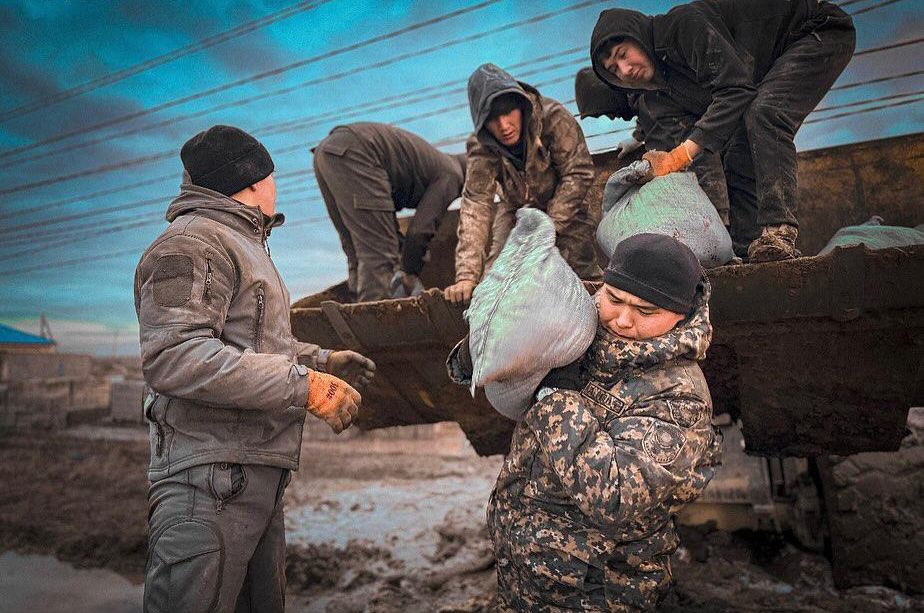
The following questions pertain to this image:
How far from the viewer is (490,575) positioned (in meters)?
3.61

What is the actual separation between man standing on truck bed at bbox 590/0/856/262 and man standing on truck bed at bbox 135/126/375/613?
4.24 ft

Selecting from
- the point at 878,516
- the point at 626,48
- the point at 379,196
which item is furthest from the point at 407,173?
the point at 878,516

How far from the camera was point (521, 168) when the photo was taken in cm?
249

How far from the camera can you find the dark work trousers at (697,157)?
2162 mm

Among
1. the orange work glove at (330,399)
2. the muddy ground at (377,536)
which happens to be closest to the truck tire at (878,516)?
the muddy ground at (377,536)

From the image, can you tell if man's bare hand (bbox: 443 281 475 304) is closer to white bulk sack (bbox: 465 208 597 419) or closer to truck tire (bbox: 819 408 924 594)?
white bulk sack (bbox: 465 208 597 419)

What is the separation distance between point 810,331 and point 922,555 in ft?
6.40

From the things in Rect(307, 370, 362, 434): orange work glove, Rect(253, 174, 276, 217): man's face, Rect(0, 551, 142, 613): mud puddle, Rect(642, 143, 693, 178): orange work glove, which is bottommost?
Rect(0, 551, 142, 613): mud puddle

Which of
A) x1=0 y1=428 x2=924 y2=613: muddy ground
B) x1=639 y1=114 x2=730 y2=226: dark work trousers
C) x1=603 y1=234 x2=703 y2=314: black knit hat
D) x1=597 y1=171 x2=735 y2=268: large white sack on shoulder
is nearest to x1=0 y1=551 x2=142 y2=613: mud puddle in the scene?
x1=0 y1=428 x2=924 y2=613: muddy ground

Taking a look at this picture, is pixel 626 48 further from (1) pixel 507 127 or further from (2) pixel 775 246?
(2) pixel 775 246

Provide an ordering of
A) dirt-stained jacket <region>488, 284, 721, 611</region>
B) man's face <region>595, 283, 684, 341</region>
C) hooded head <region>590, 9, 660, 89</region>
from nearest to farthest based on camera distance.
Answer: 1. dirt-stained jacket <region>488, 284, 721, 611</region>
2. man's face <region>595, 283, 684, 341</region>
3. hooded head <region>590, 9, 660, 89</region>

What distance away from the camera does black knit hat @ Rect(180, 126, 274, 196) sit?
5.25ft

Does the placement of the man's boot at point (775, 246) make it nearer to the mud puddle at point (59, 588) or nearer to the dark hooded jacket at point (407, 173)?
the dark hooded jacket at point (407, 173)

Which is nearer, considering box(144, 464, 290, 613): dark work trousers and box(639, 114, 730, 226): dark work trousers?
box(144, 464, 290, 613): dark work trousers
